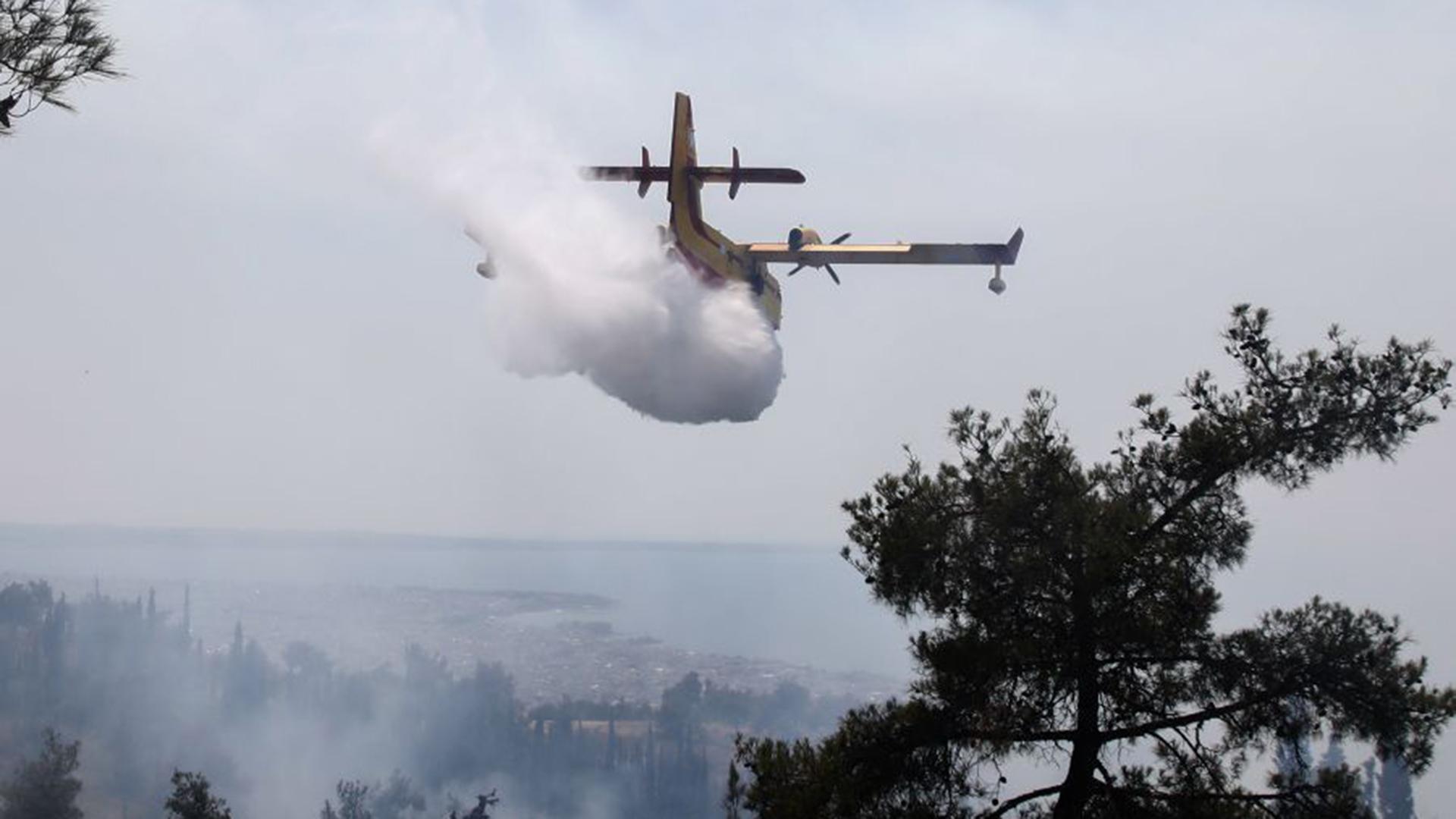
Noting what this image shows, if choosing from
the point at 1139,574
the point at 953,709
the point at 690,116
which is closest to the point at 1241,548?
the point at 1139,574

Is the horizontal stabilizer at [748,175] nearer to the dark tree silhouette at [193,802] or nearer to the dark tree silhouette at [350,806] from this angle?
the dark tree silhouette at [193,802]

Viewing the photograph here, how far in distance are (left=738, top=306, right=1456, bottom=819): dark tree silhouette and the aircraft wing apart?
1871cm

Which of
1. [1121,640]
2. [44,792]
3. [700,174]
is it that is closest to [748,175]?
[700,174]

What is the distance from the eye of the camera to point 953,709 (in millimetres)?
15188

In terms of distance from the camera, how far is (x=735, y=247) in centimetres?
3412

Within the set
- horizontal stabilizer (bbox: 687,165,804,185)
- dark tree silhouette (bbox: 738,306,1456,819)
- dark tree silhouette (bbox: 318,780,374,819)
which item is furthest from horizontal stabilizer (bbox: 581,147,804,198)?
dark tree silhouette (bbox: 318,780,374,819)

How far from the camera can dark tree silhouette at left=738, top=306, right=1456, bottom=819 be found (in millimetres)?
14148

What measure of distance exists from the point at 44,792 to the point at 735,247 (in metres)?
70.9

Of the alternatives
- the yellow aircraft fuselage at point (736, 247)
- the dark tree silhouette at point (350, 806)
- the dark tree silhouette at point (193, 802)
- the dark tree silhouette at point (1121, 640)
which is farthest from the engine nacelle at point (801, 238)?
the dark tree silhouette at point (350, 806)

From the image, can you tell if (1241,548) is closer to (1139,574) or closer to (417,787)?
(1139,574)

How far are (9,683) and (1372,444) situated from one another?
186485 mm

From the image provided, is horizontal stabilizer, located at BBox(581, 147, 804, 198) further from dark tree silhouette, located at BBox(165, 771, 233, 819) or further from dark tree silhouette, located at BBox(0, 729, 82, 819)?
dark tree silhouette, located at BBox(0, 729, 82, 819)

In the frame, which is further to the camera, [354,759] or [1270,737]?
[354,759]

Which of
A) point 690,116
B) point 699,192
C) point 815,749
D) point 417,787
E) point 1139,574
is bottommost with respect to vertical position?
point 417,787
